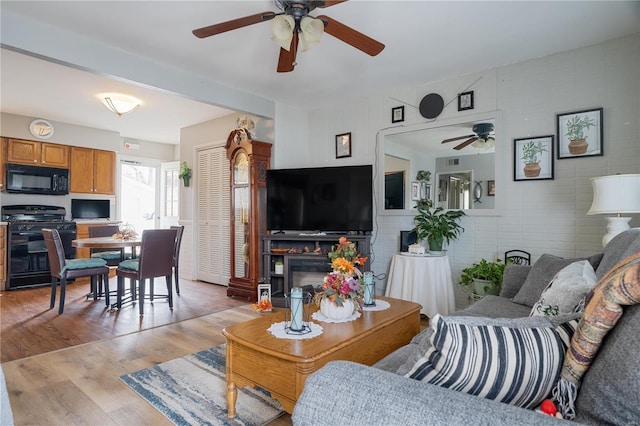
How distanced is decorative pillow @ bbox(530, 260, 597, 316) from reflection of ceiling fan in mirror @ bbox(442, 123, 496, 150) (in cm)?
198

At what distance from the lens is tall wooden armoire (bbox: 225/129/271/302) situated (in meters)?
4.42

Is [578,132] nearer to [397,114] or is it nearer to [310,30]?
[397,114]

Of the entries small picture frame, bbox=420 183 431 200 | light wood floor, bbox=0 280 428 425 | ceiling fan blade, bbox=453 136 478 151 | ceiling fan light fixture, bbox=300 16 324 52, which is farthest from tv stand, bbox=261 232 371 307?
ceiling fan light fixture, bbox=300 16 324 52

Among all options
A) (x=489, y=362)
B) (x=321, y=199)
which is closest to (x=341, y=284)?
(x=489, y=362)

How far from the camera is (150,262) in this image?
379 cm

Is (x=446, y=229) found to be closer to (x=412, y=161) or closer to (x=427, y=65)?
(x=412, y=161)

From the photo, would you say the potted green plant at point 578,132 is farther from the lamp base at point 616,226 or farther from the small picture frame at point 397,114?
the small picture frame at point 397,114

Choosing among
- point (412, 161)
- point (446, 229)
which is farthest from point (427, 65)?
point (446, 229)

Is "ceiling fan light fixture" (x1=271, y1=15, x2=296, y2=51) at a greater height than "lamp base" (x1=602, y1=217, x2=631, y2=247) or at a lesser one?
greater

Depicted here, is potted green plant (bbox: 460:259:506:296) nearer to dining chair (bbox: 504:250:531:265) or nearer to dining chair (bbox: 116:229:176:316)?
dining chair (bbox: 504:250:531:265)

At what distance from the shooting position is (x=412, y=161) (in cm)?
399

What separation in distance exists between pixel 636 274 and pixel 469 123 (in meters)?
3.07

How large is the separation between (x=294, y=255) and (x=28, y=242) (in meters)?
4.10

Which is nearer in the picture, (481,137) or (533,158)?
(533,158)
